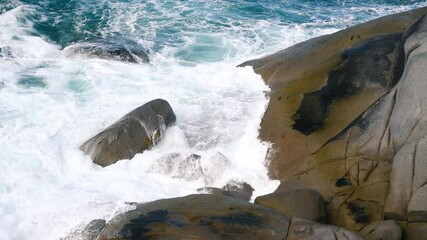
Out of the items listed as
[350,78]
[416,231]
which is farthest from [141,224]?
[350,78]

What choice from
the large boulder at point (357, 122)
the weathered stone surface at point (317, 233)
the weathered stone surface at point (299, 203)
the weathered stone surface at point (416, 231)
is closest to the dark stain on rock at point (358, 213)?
the large boulder at point (357, 122)

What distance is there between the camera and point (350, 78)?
12.1m

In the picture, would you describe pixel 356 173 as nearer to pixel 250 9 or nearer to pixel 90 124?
pixel 90 124

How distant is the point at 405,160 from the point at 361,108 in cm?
250

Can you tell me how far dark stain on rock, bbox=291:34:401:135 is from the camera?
1179cm

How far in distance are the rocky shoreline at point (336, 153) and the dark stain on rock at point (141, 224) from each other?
17 millimetres

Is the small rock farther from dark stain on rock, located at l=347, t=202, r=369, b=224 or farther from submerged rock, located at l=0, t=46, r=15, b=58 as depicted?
submerged rock, located at l=0, t=46, r=15, b=58

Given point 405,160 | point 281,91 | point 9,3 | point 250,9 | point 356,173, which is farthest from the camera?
point 250,9

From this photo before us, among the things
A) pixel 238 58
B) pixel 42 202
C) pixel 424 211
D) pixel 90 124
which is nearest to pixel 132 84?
pixel 90 124

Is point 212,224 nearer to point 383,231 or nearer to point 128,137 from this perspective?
point 383,231

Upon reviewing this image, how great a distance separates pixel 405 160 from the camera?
9156mm

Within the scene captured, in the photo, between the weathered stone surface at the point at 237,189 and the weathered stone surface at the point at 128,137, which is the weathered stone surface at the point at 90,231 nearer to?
the weathered stone surface at the point at 237,189

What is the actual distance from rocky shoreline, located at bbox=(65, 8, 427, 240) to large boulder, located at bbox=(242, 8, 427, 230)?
24 mm

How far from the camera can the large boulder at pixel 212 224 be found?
7.79 metres
